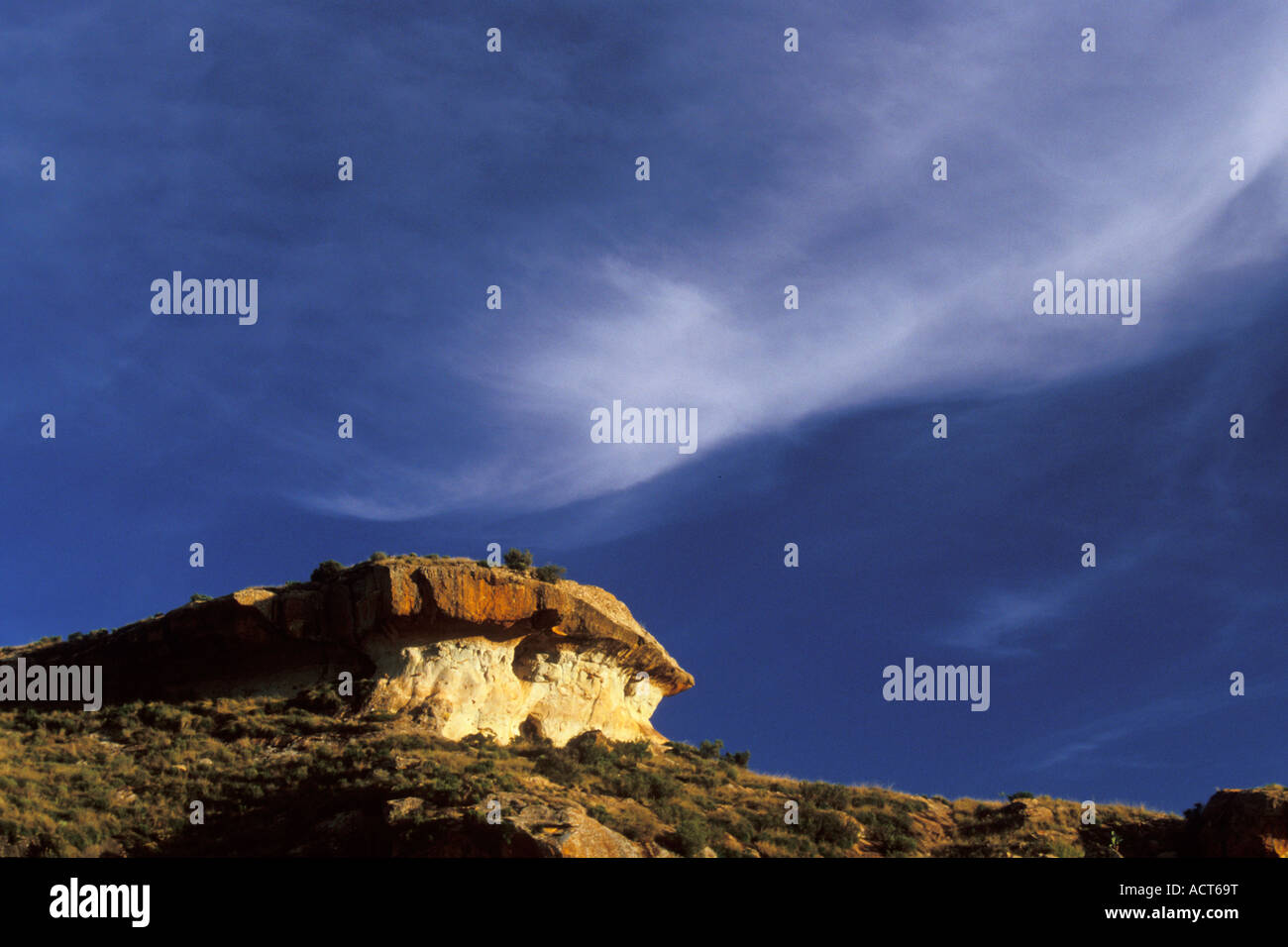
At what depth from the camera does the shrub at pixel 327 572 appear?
41.9 m

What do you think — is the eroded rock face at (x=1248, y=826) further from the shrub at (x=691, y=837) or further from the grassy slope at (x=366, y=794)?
the shrub at (x=691, y=837)

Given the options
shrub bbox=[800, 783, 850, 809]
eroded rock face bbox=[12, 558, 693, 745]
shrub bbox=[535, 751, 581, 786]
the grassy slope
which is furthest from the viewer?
eroded rock face bbox=[12, 558, 693, 745]

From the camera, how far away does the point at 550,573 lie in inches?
1722

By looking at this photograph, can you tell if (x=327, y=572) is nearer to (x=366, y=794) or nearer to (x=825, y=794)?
(x=366, y=794)

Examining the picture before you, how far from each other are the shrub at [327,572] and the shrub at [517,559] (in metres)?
7.44

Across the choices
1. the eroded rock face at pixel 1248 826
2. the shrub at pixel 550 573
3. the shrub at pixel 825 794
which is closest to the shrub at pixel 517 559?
the shrub at pixel 550 573

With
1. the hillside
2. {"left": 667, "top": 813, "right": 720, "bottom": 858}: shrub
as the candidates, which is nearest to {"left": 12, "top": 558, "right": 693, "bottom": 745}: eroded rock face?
the hillside

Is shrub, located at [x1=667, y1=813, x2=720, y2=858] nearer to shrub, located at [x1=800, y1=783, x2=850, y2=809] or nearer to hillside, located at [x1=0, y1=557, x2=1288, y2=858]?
hillside, located at [x1=0, y1=557, x2=1288, y2=858]

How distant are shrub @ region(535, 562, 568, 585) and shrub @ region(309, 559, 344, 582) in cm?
882

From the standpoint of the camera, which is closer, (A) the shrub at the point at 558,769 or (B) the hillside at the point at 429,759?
(B) the hillside at the point at 429,759

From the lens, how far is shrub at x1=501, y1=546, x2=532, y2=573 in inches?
1716
